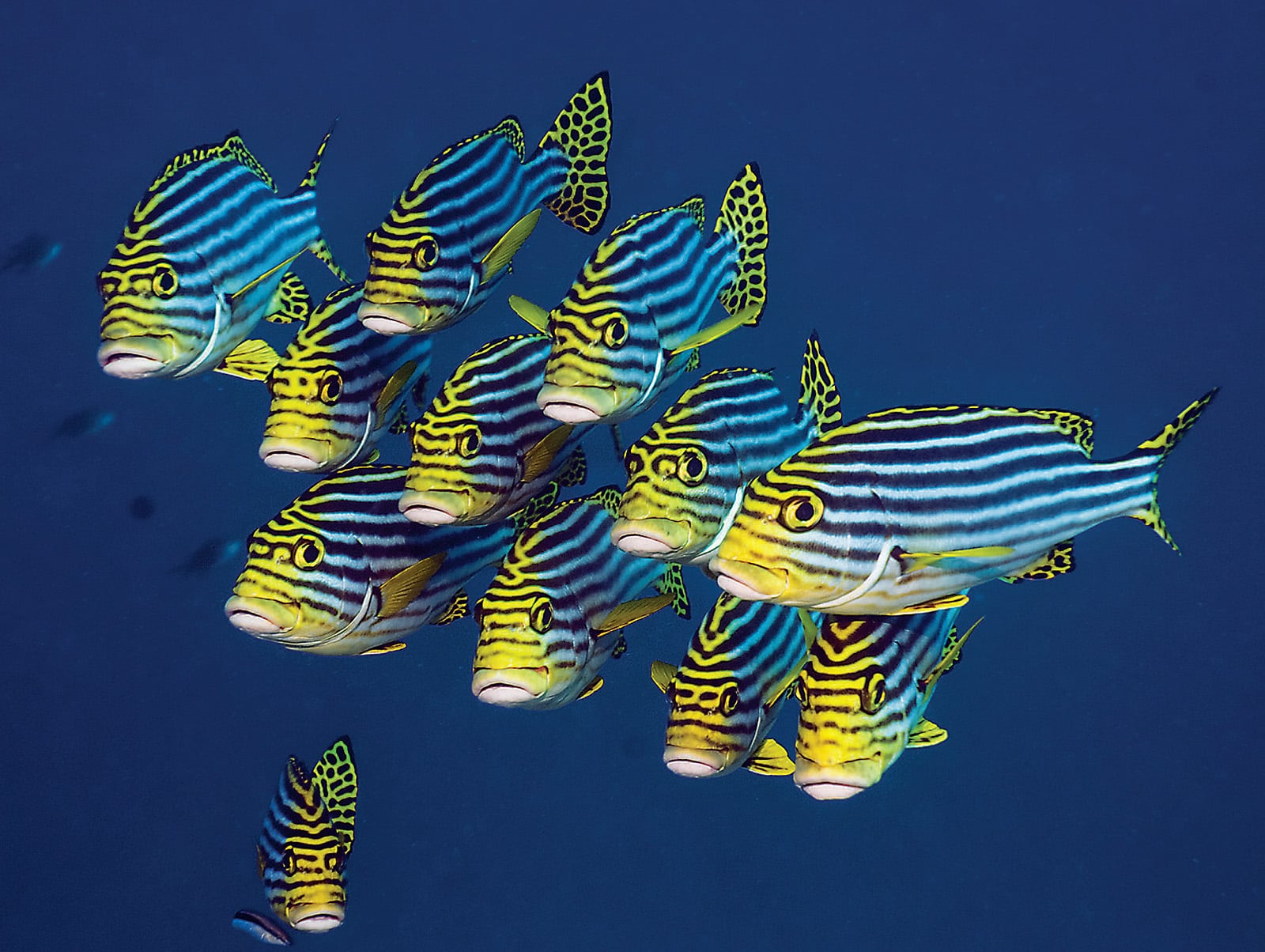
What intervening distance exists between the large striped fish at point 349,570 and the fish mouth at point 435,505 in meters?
0.27

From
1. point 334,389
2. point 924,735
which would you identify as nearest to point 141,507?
point 334,389

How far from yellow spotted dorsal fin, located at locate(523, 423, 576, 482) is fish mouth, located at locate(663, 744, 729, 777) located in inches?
47.0

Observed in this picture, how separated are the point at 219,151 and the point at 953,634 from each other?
3.67 meters

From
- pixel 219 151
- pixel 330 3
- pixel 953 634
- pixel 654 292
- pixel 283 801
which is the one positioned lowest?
pixel 283 801

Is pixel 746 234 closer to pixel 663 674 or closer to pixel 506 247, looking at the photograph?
pixel 506 247

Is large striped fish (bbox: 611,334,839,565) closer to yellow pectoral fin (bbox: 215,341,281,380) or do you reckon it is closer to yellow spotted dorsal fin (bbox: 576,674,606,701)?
yellow spotted dorsal fin (bbox: 576,674,606,701)

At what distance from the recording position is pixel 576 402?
3.62 meters

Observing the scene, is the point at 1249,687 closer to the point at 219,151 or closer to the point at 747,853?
the point at 747,853

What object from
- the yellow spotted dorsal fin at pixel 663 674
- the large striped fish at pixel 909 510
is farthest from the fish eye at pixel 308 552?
the large striped fish at pixel 909 510

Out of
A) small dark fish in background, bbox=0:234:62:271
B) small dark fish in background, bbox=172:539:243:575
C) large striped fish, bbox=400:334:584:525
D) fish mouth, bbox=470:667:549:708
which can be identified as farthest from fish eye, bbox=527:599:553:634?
small dark fish in background, bbox=0:234:62:271

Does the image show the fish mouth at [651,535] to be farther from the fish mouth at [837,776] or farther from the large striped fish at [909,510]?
the fish mouth at [837,776]

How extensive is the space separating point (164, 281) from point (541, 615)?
6.31ft

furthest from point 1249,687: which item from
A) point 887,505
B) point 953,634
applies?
point 887,505

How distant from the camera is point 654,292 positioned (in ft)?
12.6
